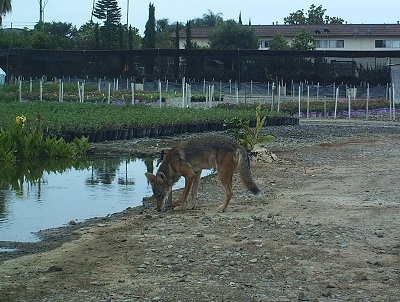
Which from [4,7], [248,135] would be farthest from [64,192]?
[4,7]

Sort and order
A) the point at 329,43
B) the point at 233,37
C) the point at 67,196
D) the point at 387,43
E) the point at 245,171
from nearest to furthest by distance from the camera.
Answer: the point at 245,171 → the point at 67,196 → the point at 233,37 → the point at 387,43 → the point at 329,43

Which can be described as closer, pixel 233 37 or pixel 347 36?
pixel 233 37

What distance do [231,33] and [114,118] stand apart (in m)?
61.2

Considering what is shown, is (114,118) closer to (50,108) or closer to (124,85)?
(50,108)

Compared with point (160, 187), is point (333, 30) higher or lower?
higher

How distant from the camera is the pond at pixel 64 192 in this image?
12242 millimetres

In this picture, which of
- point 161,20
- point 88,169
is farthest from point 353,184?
point 161,20

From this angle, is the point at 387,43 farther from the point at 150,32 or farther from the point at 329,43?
the point at 150,32

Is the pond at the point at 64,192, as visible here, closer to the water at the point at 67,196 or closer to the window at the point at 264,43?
the water at the point at 67,196

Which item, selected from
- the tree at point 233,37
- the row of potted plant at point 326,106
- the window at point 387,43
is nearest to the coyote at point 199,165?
the row of potted plant at point 326,106

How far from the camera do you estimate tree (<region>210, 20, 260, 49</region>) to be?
85.9m

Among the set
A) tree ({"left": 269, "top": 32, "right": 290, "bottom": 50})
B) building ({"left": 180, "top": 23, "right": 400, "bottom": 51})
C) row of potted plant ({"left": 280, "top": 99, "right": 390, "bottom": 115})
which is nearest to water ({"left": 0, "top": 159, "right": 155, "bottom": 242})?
row of potted plant ({"left": 280, "top": 99, "right": 390, "bottom": 115})

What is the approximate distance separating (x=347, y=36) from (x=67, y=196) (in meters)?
78.2

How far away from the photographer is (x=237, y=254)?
29.8 ft
